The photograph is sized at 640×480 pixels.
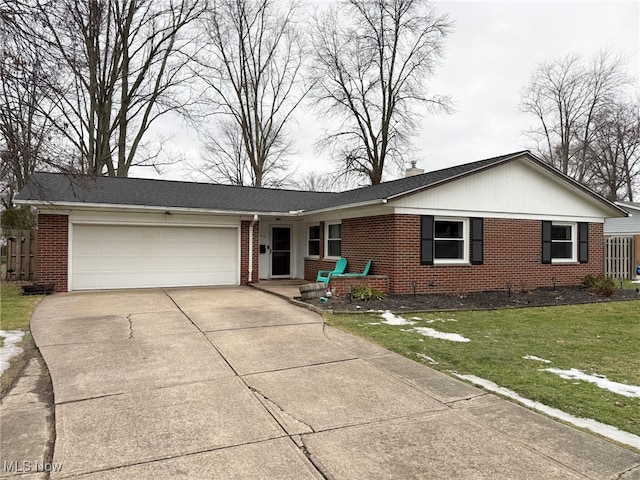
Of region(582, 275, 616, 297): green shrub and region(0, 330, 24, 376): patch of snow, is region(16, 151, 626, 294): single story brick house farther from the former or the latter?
region(0, 330, 24, 376): patch of snow

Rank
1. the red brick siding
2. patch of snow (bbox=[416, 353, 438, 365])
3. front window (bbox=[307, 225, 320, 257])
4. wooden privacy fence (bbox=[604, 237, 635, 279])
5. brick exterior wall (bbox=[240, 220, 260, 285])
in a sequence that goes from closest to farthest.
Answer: patch of snow (bbox=[416, 353, 438, 365]), the red brick siding, brick exterior wall (bbox=[240, 220, 260, 285]), front window (bbox=[307, 225, 320, 257]), wooden privacy fence (bbox=[604, 237, 635, 279])

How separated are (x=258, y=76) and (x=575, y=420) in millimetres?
25514

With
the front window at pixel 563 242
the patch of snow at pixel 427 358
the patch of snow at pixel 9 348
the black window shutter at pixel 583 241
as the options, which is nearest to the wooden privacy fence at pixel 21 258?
the patch of snow at pixel 9 348

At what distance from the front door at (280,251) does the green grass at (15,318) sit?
23.1 feet

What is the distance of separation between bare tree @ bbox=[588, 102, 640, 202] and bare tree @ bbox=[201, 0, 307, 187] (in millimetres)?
20703

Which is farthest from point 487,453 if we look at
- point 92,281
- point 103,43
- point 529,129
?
point 529,129

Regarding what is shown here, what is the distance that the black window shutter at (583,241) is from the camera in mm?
13031

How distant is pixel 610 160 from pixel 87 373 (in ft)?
115

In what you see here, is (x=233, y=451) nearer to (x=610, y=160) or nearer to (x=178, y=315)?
(x=178, y=315)

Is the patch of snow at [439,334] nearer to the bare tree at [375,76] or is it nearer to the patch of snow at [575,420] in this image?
the patch of snow at [575,420]

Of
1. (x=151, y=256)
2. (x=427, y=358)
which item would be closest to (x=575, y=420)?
(x=427, y=358)

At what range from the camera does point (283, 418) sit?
3.49 m

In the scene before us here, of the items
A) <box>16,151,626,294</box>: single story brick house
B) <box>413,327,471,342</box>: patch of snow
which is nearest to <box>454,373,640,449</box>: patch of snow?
<box>413,327,471,342</box>: patch of snow

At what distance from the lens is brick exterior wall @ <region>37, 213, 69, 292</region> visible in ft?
36.2
